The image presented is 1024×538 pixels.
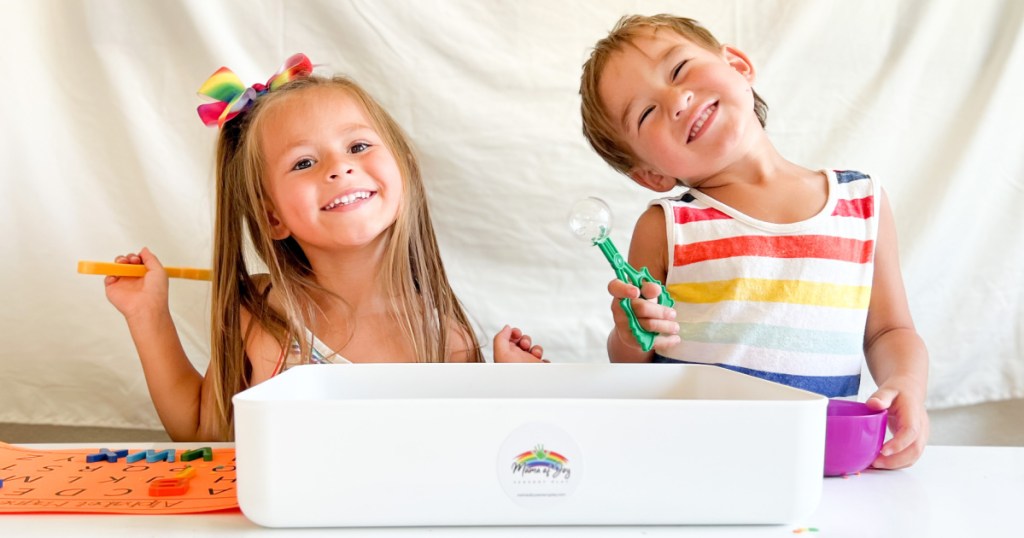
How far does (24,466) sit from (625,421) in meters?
0.53

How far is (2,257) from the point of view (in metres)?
1.22

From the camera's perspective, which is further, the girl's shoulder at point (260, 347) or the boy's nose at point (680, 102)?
the girl's shoulder at point (260, 347)

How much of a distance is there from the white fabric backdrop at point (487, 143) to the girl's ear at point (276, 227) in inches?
5.8

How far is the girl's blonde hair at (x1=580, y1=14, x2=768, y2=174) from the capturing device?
107 centimetres

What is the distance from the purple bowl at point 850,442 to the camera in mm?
710

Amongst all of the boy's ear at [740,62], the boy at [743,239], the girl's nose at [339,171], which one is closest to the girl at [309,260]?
the girl's nose at [339,171]

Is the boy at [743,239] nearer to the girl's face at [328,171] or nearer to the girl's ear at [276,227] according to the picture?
the girl's face at [328,171]

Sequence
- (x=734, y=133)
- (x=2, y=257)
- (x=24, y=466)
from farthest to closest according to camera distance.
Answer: (x=2, y=257)
(x=734, y=133)
(x=24, y=466)

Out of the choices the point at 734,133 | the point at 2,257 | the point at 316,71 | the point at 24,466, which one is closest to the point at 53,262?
the point at 2,257

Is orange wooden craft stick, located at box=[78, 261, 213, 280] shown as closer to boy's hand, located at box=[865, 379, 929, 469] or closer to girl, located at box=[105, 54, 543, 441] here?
girl, located at box=[105, 54, 543, 441]

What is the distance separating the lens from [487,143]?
4.18ft

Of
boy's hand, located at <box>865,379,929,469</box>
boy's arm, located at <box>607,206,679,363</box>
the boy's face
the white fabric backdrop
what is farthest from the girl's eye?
boy's hand, located at <box>865,379,929,469</box>

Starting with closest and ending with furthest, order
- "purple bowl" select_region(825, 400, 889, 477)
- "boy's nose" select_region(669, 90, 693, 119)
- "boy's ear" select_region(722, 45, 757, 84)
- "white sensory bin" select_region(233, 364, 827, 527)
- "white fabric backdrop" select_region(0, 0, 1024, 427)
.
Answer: "white sensory bin" select_region(233, 364, 827, 527)
"purple bowl" select_region(825, 400, 889, 477)
"boy's nose" select_region(669, 90, 693, 119)
"boy's ear" select_region(722, 45, 757, 84)
"white fabric backdrop" select_region(0, 0, 1024, 427)

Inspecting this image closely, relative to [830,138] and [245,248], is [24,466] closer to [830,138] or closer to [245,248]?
[245,248]
